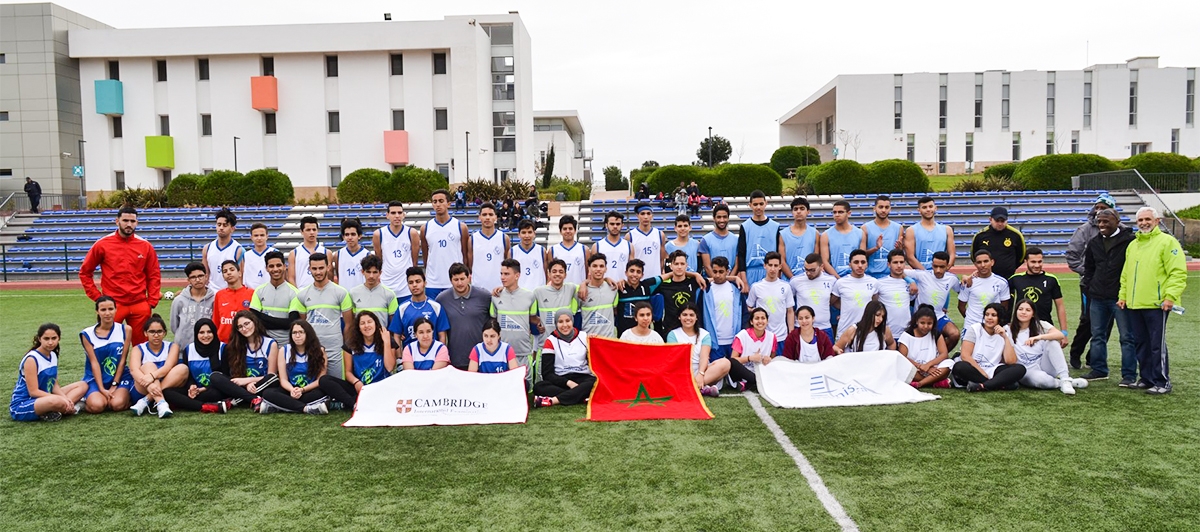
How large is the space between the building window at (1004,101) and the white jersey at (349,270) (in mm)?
57269

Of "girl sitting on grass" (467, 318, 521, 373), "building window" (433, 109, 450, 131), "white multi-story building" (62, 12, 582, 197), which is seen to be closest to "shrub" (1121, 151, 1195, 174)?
"white multi-story building" (62, 12, 582, 197)

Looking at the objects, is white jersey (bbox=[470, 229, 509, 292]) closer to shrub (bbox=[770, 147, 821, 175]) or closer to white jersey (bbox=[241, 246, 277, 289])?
white jersey (bbox=[241, 246, 277, 289])

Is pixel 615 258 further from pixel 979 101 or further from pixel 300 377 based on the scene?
pixel 979 101

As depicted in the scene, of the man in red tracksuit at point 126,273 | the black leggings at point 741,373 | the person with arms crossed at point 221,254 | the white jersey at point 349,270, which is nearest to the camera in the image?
the black leggings at point 741,373

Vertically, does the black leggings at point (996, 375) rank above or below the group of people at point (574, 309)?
below

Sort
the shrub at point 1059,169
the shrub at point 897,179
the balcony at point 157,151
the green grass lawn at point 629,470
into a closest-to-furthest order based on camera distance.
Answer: the green grass lawn at point 629,470 → the shrub at point 897,179 → the shrub at point 1059,169 → the balcony at point 157,151

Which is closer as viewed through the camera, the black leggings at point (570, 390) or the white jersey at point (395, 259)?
the black leggings at point (570, 390)

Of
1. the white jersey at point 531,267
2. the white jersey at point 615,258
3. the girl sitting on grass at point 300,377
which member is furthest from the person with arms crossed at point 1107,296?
the girl sitting on grass at point 300,377

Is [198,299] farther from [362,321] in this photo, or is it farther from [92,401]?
[362,321]

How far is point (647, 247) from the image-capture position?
821cm

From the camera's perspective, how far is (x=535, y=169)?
4822 centimetres

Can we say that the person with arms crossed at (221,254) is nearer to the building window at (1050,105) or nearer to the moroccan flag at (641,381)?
the moroccan flag at (641,381)

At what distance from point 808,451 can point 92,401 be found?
5827mm

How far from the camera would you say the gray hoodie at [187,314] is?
7156 millimetres
